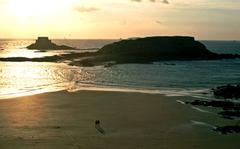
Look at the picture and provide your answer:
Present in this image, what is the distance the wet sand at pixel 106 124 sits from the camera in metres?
26.2

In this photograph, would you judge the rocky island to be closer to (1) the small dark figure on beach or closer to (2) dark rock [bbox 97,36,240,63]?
(2) dark rock [bbox 97,36,240,63]

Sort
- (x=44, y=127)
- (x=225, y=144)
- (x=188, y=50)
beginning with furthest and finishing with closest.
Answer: (x=188, y=50) → (x=44, y=127) → (x=225, y=144)

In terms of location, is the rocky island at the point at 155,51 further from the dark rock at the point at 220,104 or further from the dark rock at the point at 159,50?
the dark rock at the point at 220,104

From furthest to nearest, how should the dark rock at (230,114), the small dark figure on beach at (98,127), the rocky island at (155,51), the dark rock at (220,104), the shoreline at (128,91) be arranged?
the rocky island at (155,51) → the shoreline at (128,91) → the dark rock at (220,104) → the dark rock at (230,114) → the small dark figure on beach at (98,127)

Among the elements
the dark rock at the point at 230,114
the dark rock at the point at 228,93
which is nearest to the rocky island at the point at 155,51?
the dark rock at the point at 228,93

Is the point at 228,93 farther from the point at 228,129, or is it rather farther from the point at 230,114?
the point at 228,129

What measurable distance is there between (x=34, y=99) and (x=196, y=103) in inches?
585

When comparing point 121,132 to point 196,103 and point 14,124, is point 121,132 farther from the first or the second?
point 196,103

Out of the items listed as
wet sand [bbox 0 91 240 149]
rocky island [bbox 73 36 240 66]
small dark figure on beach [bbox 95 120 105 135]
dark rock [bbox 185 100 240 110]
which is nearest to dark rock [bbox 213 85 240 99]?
dark rock [bbox 185 100 240 110]

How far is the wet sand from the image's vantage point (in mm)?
26188

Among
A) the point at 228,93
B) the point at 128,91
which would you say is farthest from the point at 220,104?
the point at 128,91

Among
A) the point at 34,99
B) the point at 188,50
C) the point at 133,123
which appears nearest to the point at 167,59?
the point at 188,50

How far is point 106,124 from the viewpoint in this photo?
31578 millimetres

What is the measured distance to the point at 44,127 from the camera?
30.2 meters
